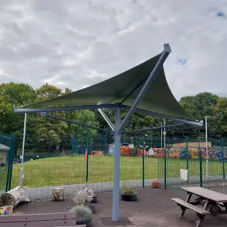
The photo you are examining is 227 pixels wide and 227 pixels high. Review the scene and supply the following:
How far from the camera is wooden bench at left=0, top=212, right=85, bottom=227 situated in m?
3.28

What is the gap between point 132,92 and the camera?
582cm

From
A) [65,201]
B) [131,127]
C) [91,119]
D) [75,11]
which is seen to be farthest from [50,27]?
[131,127]

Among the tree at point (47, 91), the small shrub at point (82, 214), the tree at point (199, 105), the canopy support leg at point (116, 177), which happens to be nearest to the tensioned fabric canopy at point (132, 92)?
the canopy support leg at point (116, 177)

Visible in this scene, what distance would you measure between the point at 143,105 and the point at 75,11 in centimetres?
381

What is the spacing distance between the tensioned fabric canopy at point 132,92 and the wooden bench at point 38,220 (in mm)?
2509

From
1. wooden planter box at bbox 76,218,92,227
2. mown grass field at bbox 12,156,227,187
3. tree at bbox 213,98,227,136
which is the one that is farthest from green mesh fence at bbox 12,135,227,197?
tree at bbox 213,98,227,136

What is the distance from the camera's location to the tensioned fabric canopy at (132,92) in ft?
15.8

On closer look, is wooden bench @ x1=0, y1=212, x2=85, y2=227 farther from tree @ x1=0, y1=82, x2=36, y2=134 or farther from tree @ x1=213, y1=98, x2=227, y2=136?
tree @ x1=213, y1=98, x2=227, y2=136

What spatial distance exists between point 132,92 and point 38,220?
3.47m

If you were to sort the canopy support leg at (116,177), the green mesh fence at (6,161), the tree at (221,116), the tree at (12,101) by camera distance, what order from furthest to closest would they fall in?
1. the tree at (221,116)
2. the tree at (12,101)
3. the green mesh fence at (6,161)
4. the canopy support leg at (116,177)

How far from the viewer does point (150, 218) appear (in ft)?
20.8

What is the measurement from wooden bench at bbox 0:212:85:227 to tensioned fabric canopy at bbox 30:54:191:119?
2.51 m

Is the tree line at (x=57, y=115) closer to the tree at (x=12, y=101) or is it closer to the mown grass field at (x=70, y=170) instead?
the tree at (x=12, y=101)

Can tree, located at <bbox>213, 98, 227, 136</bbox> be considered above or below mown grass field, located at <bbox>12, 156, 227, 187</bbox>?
above
